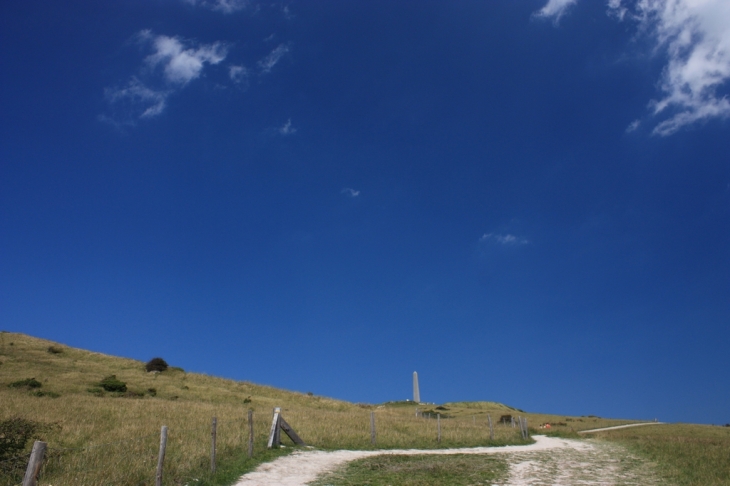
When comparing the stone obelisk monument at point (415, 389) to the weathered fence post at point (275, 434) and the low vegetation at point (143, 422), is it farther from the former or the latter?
the weathered fence post at point (275, 434)

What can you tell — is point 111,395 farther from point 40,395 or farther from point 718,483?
point 718,483

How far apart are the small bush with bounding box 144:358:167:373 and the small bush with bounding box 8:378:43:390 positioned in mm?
18464

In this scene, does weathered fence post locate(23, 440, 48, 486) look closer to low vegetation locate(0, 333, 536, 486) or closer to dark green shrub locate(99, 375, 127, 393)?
low vegetation locate(0, 333, 536, 486)

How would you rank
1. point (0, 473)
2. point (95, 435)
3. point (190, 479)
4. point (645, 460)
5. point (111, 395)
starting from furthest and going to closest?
point (111, 395)
point (645, 460)
point (95, 435)
point (190, 479)
point (0, 473)

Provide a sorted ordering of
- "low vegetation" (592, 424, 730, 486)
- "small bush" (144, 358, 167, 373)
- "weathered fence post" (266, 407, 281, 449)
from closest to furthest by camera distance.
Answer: "low vegetation" (592, 424, 730, 486) < "weathered fence post" (266, 407, 281, 449) < "small bush" (144, 358, 167, 373)

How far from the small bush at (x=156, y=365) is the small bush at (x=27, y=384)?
18.5m

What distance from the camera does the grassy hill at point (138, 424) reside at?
1354cm

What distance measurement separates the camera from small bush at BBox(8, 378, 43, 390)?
126ft

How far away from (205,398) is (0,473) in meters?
35.9

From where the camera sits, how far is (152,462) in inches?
563

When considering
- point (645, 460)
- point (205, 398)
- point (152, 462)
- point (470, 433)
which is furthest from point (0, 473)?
point (205, 398)

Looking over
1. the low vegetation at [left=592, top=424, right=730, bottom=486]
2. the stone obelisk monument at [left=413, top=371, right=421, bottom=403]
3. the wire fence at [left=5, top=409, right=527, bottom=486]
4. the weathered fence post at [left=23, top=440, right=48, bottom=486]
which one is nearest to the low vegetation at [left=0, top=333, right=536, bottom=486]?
the wire fence at [left=5, top=409, right=527, bottom=486]

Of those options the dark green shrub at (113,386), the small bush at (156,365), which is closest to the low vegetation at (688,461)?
the dark green shrub at (113,386)

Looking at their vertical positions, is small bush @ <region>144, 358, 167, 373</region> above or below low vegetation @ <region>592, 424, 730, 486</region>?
above
